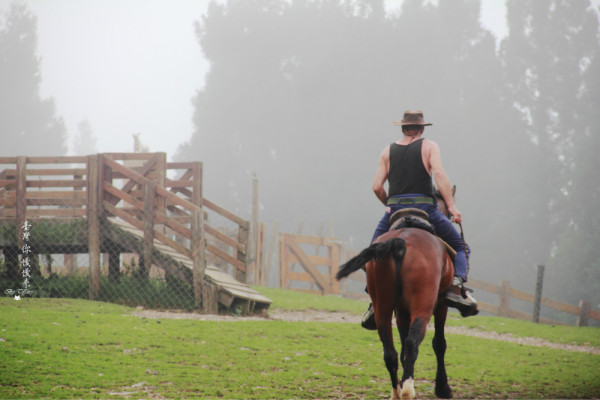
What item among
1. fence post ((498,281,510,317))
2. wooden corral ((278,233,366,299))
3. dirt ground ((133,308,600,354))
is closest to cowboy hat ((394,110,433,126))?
dirt ground ((133,308,600,354))

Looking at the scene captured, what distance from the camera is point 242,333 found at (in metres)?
10.2

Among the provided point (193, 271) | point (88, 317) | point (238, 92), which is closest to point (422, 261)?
point (88, 317)

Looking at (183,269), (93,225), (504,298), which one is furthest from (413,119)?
(504,298)

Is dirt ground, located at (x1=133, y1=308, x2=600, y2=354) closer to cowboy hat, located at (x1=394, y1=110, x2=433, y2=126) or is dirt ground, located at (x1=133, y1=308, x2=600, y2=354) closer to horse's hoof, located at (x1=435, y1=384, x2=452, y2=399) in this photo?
horse's hoof, located at (x1=435, y1=384, x2=452, y2=399)

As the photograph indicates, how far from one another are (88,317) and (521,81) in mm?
39063

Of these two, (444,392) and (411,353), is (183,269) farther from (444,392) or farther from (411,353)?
(411,353)

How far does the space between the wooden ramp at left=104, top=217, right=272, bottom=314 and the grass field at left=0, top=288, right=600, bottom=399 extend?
3.81ft

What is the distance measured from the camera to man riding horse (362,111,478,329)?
20.4ft

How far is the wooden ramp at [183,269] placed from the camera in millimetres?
12539

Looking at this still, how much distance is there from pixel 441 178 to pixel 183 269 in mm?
7792

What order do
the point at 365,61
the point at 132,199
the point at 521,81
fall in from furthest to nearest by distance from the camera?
the point at 365,61 < the point at 521,81 < the point at 132,199

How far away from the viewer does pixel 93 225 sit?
44.8 feet

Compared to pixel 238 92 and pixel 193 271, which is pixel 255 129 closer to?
pixel 238 92

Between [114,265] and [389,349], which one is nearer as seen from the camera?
[389,349]
